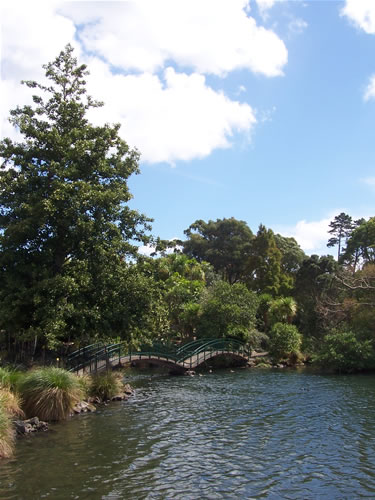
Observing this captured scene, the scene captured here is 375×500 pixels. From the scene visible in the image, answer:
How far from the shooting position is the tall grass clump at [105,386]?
61.2 feet

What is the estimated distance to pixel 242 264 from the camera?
61656 millimetres

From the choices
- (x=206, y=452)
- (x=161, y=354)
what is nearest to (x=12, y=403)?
(x=206, y=452)

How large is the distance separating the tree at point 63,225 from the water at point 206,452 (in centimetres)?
425

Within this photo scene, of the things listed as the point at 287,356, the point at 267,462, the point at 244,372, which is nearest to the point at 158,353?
the point at 244,372

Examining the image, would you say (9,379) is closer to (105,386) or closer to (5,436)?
(5,436)

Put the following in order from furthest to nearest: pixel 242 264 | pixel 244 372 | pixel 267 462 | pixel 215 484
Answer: pixel 242 264
pixel 244 372
pixel 267 462
pixel 215 484

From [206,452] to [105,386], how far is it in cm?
854

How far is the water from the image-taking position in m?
8.76

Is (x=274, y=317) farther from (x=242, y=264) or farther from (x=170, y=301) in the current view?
(x=242, y=264)

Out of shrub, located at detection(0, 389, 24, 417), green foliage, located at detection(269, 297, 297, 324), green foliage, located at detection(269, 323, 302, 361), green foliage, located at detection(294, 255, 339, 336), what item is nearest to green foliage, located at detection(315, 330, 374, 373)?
green foliage, located at detection(269, 323, 302, 361)

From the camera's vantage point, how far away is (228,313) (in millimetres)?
36281

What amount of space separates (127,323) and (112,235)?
12.9ft

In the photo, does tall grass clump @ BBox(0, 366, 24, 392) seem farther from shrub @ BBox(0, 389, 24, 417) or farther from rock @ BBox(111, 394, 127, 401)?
rock @ BBox(111, 394, 127, 401)

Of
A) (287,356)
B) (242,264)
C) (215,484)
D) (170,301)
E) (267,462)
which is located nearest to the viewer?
(215,484)
